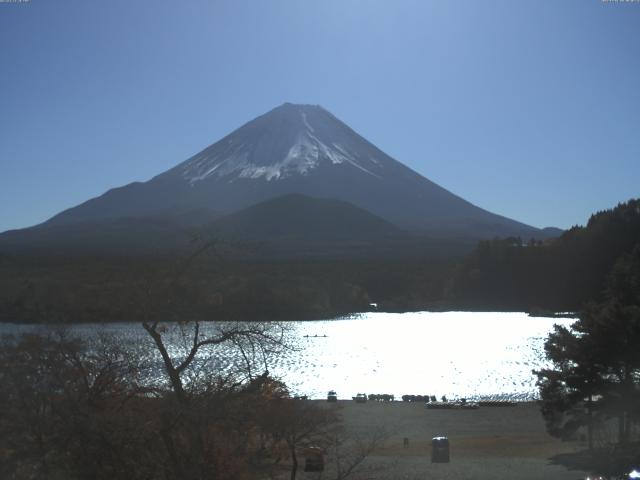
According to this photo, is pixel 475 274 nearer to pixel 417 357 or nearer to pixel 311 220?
pixel 417 357

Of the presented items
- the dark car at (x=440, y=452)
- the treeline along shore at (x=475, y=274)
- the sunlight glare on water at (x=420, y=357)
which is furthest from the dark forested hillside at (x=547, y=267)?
the dark car at (x=440, y=452)

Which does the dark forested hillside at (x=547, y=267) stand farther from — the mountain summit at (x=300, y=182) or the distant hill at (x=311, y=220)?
the mountain summit at (x=300, y=182)

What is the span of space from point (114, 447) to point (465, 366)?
101 feet

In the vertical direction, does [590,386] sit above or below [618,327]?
below

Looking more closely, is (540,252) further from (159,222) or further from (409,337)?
(159,222)

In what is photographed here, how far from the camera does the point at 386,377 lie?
103 feet

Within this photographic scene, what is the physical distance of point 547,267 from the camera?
205ft

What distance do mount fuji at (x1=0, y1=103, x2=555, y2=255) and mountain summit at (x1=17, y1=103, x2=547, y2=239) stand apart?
0.14 m

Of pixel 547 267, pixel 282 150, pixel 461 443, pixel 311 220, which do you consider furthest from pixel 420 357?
pixel 282 150

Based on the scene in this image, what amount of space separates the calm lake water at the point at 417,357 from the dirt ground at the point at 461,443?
11.7 feet

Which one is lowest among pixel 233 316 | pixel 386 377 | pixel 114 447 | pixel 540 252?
pixel 386 377

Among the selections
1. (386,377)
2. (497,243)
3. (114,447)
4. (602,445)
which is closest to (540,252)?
(497,243)

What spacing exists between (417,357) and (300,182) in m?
78.8

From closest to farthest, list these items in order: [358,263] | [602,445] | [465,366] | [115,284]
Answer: [115,284], [602,445], [465,366], [358,263]
